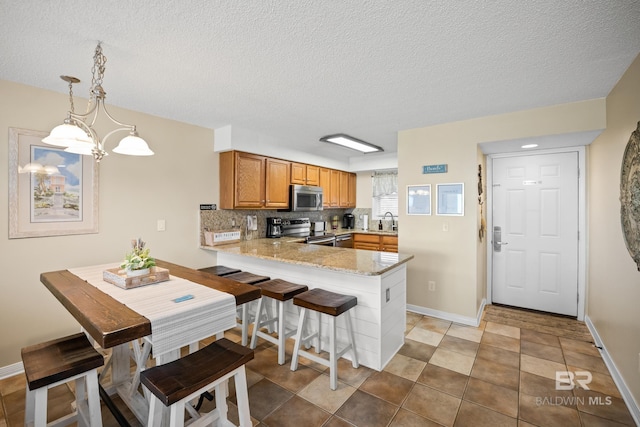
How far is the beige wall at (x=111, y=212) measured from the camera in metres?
2.34

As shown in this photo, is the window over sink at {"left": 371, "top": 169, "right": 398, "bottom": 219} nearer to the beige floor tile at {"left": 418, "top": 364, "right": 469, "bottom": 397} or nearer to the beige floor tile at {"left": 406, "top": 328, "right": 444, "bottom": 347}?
the beige floor tile at {"left": 406, "top": 328, "right": 444, "bottom": 347}

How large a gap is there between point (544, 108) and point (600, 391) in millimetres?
2510

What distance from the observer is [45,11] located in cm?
150

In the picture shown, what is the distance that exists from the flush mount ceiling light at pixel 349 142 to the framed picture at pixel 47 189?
8.90 feet

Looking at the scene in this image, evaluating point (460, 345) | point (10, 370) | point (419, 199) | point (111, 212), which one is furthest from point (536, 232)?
Result: point (10, 370)

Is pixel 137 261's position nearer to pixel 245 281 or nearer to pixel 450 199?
pixel 245 281

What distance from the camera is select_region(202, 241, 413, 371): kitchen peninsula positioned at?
7.80 feet

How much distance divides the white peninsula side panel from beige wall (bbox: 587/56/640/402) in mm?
1595

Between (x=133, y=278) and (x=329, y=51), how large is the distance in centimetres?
197

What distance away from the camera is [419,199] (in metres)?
3.64

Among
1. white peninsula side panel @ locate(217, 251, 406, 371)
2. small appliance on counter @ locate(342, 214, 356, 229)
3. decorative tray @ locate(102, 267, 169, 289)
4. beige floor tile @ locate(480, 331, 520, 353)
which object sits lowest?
beige floor tile @ locate(480, 331, 520, 353)

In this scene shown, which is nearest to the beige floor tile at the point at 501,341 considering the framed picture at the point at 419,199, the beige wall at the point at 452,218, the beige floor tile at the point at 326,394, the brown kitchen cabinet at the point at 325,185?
the beige wall at the point at 452,218

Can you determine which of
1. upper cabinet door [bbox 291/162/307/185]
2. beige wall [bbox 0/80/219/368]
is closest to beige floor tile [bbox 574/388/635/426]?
beige wall [bbox 0/80/219/368]

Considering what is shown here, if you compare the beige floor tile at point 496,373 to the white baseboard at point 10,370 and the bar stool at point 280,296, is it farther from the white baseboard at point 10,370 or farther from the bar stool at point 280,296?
the white baseboard at point 10,370
